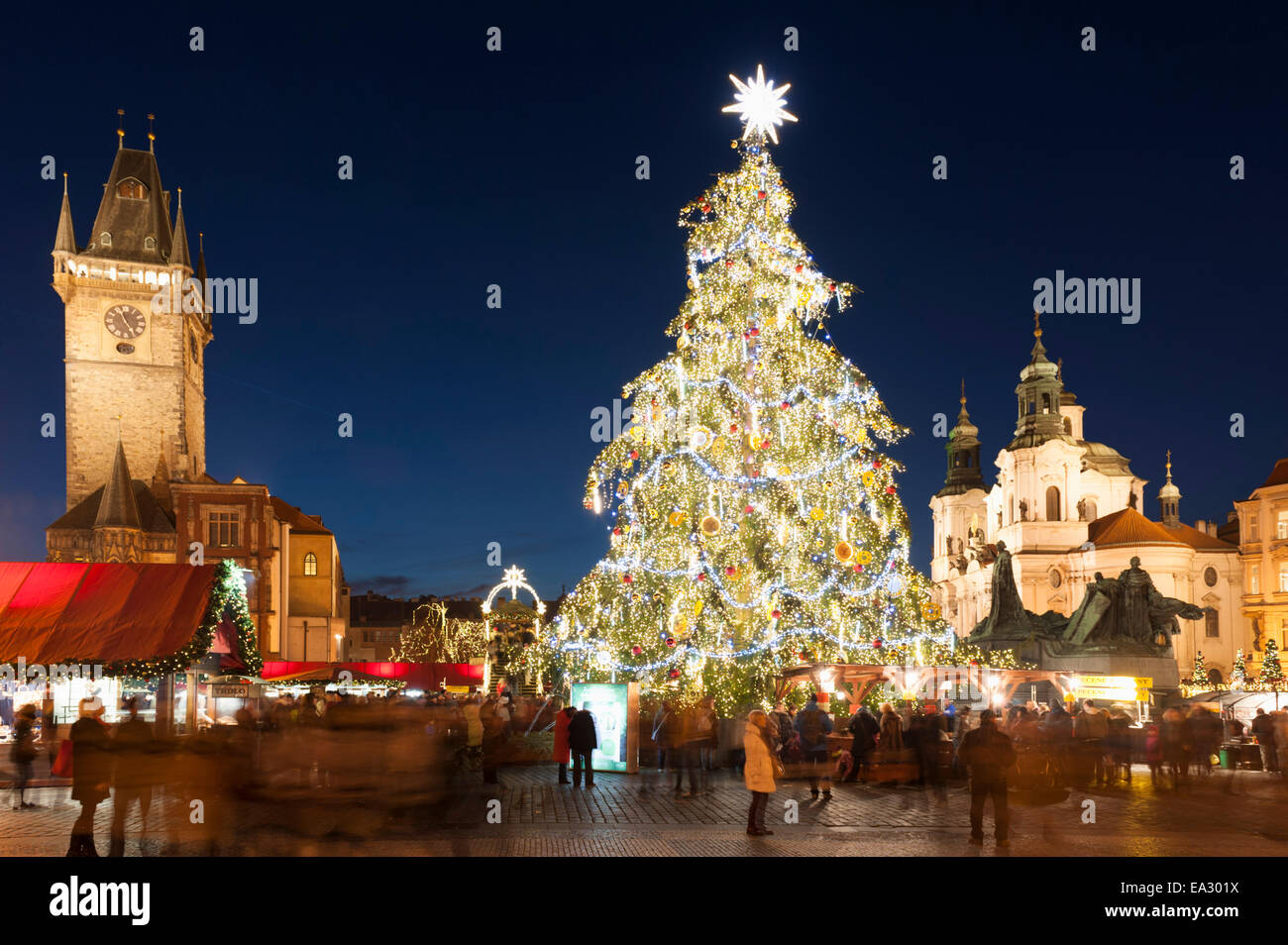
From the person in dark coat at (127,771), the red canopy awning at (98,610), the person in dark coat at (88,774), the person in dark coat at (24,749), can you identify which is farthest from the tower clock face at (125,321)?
the person in dark coat at (88,774)

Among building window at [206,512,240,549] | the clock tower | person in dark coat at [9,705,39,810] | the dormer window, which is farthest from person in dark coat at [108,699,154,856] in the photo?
the dormer window

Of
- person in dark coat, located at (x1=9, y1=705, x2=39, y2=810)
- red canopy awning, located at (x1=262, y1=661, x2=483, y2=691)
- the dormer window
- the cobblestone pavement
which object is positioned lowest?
red canopy awning, located at (x1=262, y1=661, x2=483, y2=691)

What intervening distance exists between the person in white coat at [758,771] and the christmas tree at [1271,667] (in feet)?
191

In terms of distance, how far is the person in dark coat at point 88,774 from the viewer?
1155 cm

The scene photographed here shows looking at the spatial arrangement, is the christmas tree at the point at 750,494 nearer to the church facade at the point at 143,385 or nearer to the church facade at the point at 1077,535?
the church facade at the point at 143,385

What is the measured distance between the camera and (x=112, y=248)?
247 ft

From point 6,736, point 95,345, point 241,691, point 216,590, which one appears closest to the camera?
point 216,590

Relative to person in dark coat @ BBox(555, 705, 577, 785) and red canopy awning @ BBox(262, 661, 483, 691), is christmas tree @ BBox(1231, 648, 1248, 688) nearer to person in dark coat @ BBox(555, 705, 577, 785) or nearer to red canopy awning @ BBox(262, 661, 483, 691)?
red canopy awning @ BBox(262, 661, 483, 691)

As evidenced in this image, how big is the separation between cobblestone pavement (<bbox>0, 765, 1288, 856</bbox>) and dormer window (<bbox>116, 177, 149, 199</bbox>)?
66.3 m

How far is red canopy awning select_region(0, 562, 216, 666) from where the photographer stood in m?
20.4
